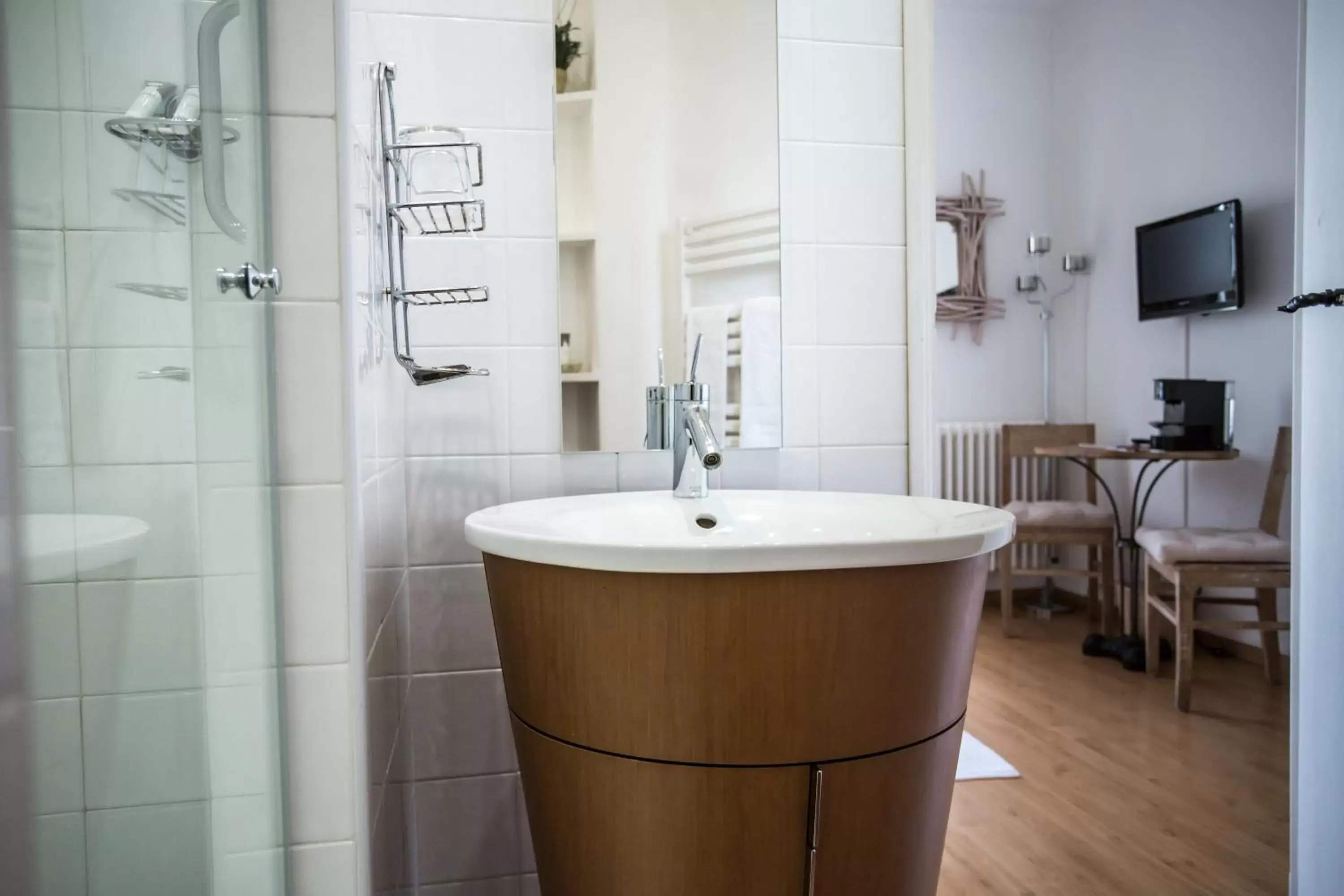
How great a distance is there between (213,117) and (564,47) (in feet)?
3.21

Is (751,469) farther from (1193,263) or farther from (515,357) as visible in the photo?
(1193,263)

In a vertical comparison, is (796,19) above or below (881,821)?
above

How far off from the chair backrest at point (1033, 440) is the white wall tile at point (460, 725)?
310 centimetres

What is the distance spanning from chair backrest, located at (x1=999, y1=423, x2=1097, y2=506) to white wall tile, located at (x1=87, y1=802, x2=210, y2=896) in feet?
12.8

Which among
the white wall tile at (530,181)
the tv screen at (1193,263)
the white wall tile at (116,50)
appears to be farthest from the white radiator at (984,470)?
the white wall tile at (116,50)

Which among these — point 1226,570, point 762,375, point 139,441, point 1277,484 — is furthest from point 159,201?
point 1277,484

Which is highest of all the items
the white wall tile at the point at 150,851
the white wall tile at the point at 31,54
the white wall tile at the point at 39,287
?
the white wall tile at the point at 31,54

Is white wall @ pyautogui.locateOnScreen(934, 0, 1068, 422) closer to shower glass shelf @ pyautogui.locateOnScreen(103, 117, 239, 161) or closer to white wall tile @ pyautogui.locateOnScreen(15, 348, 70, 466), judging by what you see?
shower glass shelf @ pyautogui.locateOnScreen(103, 117, 239, 161)

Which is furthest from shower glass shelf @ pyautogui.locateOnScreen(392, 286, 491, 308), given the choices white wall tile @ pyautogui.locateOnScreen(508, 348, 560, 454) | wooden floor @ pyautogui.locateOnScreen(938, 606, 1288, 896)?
wooden floor @ pyautogui.locateOnScreen(938, 606, 1288, 896)

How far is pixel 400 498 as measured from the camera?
144 centimetres

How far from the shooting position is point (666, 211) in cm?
161

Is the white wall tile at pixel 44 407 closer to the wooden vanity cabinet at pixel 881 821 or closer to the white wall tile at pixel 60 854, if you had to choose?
the white wall tile at pixel 60 854

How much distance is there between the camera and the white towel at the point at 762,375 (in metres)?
1.63

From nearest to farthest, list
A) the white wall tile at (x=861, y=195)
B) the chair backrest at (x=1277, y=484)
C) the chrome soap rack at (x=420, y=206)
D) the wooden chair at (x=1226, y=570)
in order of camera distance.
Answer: the chrome soap rack at (x=420, y=206)
the white wall tile at (x=861, y=195)
the wooden chair at (x=1226, y=570)
the chair backrest at (x=1277, y=484)
